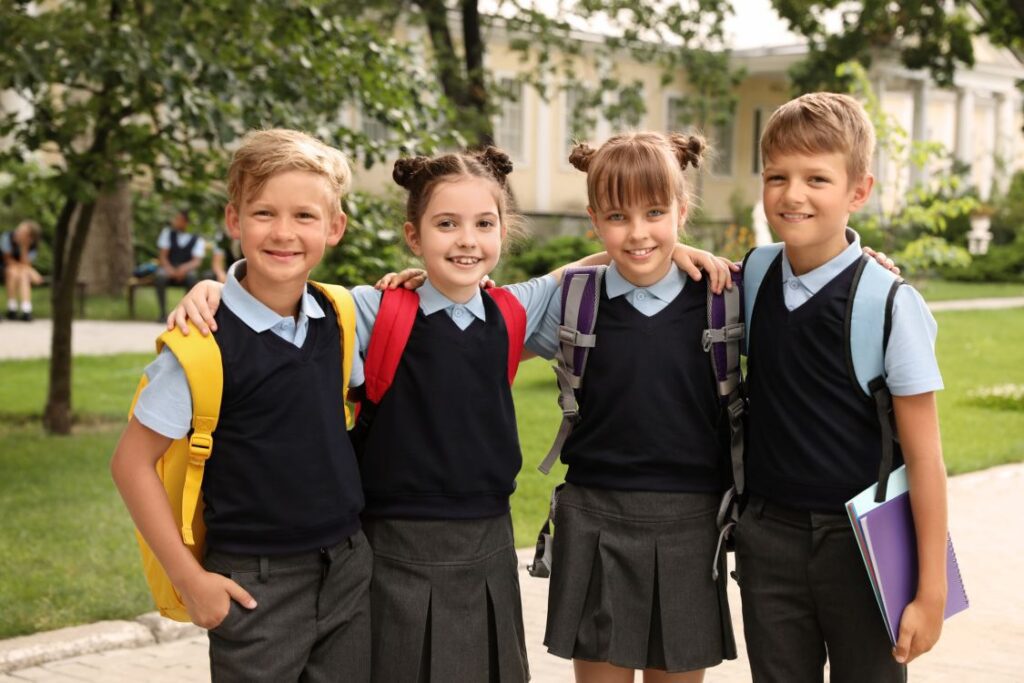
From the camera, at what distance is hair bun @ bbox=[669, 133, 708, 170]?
3.34 meters

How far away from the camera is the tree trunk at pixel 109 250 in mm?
18750

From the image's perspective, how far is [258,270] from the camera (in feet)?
9.46

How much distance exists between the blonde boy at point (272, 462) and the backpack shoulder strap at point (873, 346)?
117cm

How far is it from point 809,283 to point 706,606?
0.85 m

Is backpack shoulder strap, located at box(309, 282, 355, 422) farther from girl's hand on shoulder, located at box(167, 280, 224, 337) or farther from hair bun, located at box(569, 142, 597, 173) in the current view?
hair bun, located at box(569, 142, 597, 173)

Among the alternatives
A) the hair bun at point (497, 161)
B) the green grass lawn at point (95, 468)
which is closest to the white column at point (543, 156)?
the green grass lawn at point (95, 468)

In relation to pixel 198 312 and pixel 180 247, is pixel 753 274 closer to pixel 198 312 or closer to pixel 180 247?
pixel 198 312

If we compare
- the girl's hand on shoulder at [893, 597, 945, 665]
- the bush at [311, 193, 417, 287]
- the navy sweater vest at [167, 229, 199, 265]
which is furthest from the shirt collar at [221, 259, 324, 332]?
the navy sweater vest at [167, 229, 199, 265]

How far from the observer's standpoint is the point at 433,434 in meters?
3.10

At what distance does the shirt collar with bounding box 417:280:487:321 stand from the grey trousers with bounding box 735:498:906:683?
0.82 metres

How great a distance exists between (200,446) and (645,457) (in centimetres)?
109

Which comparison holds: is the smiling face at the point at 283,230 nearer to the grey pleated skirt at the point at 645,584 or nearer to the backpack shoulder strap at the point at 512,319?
the backpack shoulder strap at the point at 512,319

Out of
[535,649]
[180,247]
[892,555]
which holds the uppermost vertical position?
[892,555]

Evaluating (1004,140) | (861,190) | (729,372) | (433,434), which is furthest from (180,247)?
(1004,140)
